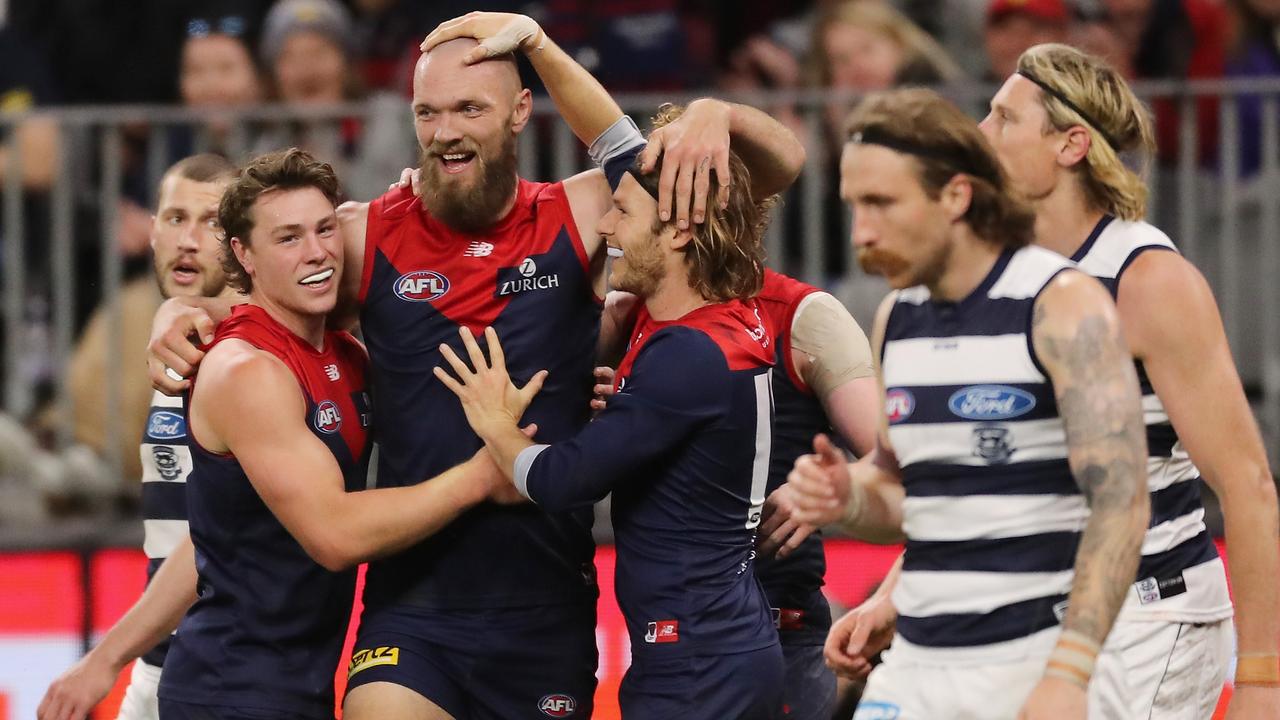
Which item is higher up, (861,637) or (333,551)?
(333,551)

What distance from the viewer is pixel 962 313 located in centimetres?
370

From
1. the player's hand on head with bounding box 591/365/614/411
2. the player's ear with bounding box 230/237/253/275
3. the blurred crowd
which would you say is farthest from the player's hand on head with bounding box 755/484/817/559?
the blurred crowd

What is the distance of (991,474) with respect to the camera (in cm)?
364

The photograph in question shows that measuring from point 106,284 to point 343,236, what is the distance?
3381mm

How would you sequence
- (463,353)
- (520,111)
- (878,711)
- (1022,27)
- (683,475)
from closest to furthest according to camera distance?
(878,711), (683,475), (463,353), (520,111), (1022,27)

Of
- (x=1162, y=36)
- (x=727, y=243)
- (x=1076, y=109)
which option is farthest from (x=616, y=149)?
A: (x=1162, y=36)

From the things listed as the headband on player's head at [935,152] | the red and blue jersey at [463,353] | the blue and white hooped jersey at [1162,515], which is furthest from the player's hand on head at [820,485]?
the red and blue jersey at [463,353]

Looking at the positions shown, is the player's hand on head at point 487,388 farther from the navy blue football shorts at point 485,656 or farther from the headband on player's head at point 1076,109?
the headband on player's head at point 1076,109

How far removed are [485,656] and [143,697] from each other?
4.19 ft

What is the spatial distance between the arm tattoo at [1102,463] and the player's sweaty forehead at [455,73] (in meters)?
1.91

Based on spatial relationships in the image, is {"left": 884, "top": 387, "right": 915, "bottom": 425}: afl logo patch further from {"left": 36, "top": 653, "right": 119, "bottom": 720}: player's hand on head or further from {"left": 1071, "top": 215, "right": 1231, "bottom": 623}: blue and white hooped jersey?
{"left": 36, "top": 653, "right": 119, "bottom": 720}: player's hand on head

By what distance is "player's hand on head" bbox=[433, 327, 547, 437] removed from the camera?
4469mm

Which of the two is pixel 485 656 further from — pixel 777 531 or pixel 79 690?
pixel 79 690

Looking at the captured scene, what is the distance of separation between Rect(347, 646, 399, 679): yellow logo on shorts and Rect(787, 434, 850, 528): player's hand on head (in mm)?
1365
